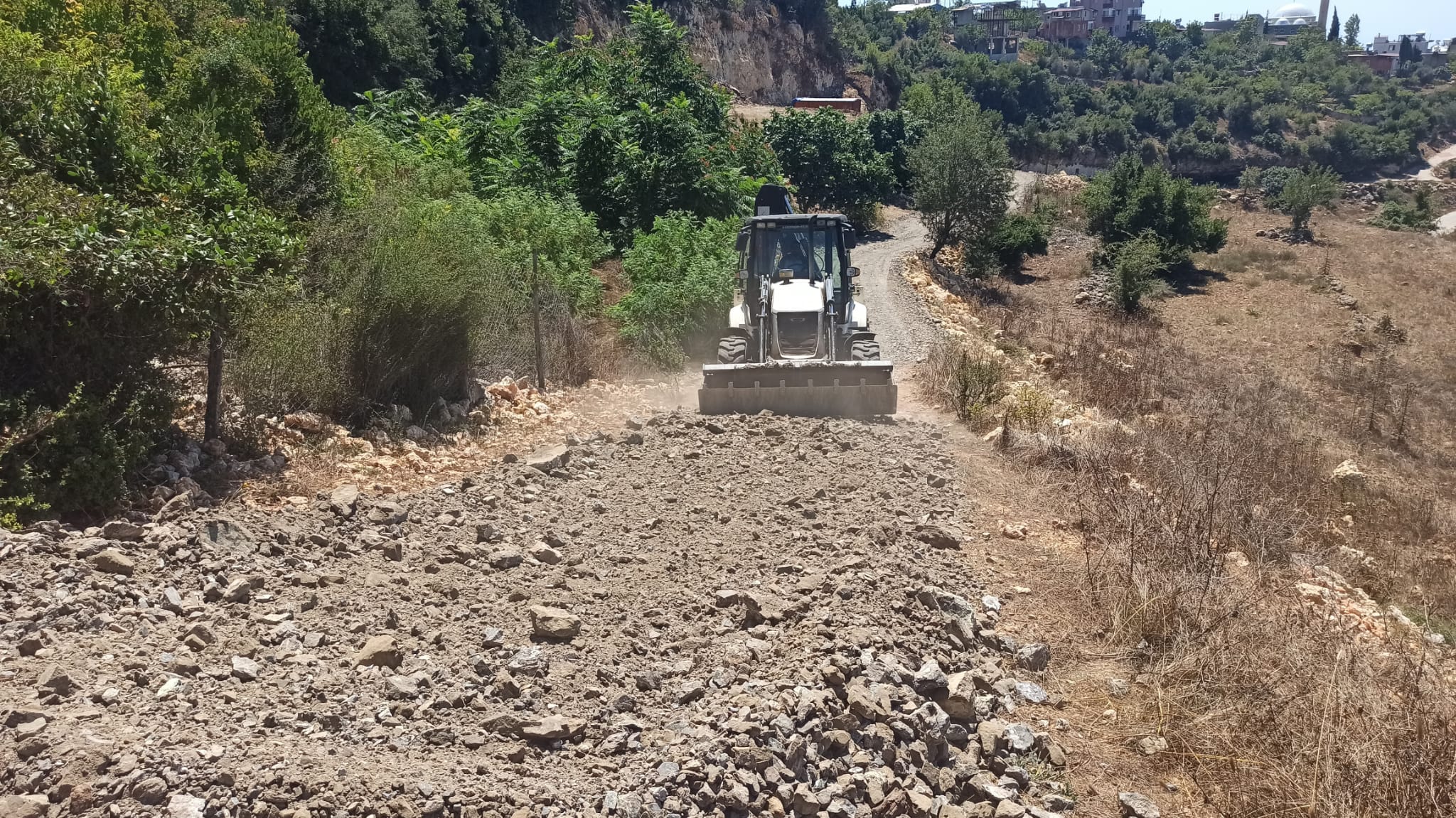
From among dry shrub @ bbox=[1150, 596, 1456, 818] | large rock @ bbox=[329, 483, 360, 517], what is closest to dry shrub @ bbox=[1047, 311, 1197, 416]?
dry shrub @ bbox=[1150, 596, 1456, 818]

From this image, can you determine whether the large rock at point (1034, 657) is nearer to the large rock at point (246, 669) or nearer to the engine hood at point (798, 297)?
the large rock at point (246, 669)

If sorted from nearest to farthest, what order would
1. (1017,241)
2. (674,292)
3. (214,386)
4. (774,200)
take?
(214,386) → (674,292) → (774,200) → (1017,241)

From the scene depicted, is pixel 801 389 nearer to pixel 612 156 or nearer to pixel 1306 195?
pixel 612 156

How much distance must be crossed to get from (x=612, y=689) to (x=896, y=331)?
1403 centimetres

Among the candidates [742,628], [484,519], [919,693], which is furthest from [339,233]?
[919,693]

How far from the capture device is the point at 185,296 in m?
6.32

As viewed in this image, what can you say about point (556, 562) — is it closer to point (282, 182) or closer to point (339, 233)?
point (339, 233)

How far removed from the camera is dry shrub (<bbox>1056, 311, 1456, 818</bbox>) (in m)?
4.29

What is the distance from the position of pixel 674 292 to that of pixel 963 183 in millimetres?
18347

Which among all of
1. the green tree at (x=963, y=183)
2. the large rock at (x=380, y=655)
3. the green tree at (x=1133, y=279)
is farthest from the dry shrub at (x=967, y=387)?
the green tree at (x=963, y=183)

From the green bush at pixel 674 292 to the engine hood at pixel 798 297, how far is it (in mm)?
2494

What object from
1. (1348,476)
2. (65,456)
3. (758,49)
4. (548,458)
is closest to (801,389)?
(548,458)

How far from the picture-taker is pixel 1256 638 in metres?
5.54

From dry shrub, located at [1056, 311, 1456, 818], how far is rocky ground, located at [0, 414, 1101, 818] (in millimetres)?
800
